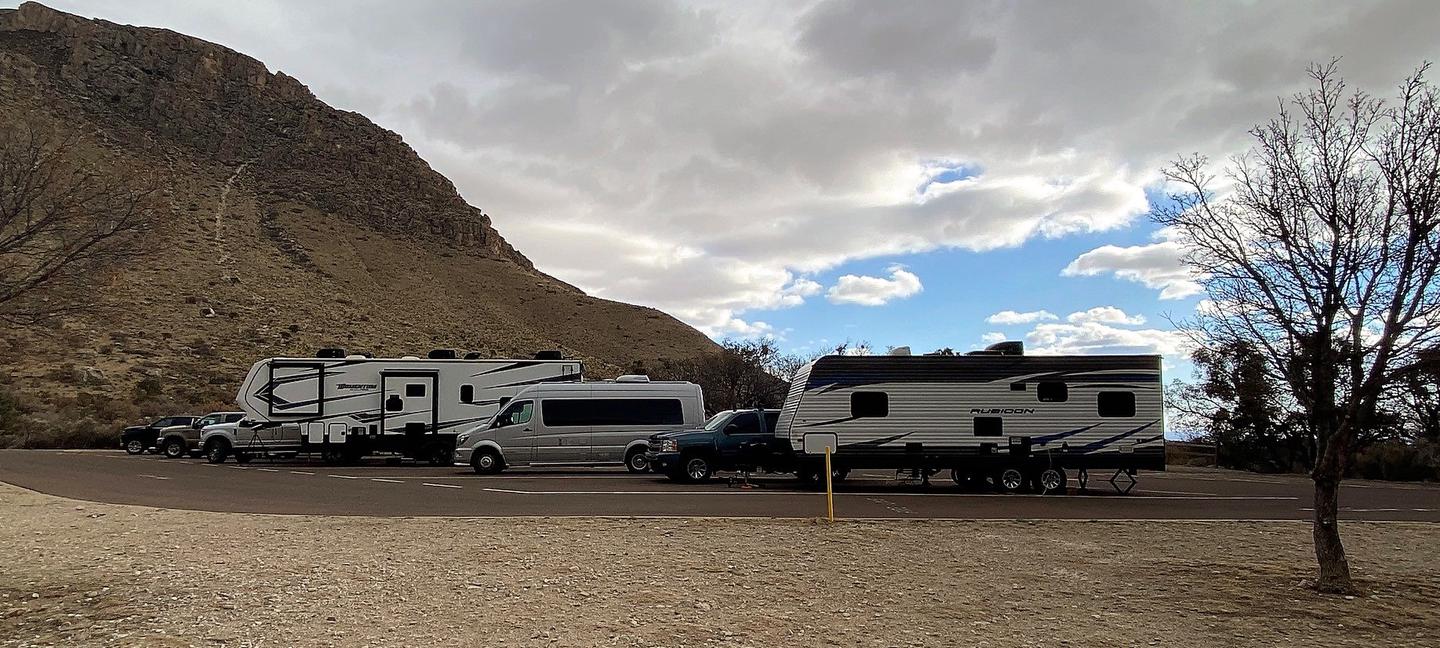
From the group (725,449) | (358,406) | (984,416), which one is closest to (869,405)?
(984,416)

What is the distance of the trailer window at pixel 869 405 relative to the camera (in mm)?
18266

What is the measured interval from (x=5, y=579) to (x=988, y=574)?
325 inches

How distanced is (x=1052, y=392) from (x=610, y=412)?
972cm

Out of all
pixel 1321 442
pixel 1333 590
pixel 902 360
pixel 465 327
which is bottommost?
pixel 1333 590

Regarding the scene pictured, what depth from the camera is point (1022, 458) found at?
18.2 metres

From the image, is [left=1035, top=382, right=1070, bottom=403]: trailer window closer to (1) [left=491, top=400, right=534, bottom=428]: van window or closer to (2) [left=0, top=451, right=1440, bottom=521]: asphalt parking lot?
(2) [left=0, top=451, right=1440, bottom=521]: asphalt parking lot

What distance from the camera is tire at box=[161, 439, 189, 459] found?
97.1 ft

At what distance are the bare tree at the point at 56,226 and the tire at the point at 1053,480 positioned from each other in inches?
582

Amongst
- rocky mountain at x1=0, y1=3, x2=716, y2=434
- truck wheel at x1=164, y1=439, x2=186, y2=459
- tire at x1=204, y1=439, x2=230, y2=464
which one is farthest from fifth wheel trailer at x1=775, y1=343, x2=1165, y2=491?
rocky mountain at x1=0, y1=3, x2=716, y2=434

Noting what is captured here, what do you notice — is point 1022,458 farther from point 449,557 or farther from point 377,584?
point 377,584

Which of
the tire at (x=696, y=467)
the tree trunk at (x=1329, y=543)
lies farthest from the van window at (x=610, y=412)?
the tree trunk at (x=1329, y=543)

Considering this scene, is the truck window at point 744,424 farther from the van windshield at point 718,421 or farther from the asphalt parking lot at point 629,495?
the asphalt parking lot at point 629,495

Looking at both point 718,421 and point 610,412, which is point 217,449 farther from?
point 718,421

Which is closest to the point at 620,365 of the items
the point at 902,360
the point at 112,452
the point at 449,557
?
the point at 112,452
